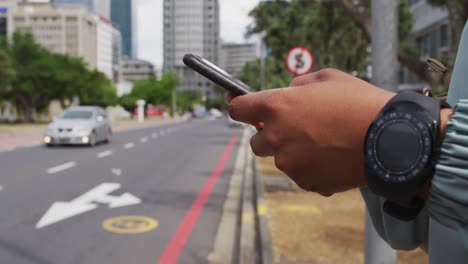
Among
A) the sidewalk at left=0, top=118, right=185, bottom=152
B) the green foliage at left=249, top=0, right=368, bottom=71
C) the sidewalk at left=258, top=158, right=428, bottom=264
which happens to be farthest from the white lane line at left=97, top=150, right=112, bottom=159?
the green foliage at left=249, top=0, right=368, bottom=71

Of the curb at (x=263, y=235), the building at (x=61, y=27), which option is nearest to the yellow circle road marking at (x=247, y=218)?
the curb at (x=263, y=235)

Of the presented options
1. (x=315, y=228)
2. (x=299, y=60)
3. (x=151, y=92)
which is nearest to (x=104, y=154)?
(x=299, y=60)

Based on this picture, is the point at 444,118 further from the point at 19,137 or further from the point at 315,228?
the point at 19,137

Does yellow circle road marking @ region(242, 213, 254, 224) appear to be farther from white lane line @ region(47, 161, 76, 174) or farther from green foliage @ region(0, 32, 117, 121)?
green foliage @ region(0, 32, 117, 121)

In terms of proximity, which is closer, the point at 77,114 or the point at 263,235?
the point at 263,235

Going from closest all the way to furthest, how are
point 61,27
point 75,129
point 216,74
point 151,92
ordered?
point 216,74
point 75,129
point 151,92
point 61,27

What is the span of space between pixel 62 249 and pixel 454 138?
Answer: 4.85 meters

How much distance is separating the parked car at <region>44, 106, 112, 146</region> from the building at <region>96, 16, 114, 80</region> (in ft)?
515

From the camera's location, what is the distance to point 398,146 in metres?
0.87

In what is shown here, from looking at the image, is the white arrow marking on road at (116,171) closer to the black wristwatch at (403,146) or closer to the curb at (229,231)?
the curb at (229,231)

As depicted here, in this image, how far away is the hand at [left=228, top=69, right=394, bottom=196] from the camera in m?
0.92

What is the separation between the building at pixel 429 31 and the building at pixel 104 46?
145677 mm

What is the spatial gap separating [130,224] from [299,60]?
513 centimetres

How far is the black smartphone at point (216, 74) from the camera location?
1.11m
